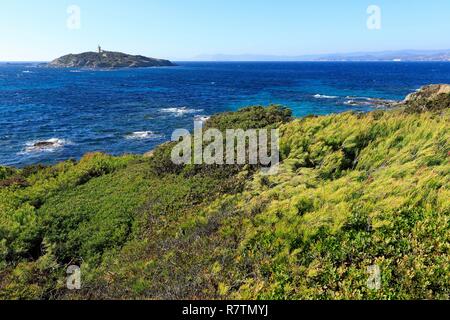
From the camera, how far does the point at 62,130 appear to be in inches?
1684

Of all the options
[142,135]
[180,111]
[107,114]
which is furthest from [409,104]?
[107,114]

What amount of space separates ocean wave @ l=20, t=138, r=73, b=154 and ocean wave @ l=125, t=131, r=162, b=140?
20.9ft

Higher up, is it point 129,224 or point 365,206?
point 365,206

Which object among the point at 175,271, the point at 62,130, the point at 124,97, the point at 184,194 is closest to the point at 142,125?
the point at 62,130

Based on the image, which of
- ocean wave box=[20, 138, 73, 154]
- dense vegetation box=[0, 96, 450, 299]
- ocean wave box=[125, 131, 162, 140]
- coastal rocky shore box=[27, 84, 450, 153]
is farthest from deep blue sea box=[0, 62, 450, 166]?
dense vegetation box=[0, 96, 450, 299]

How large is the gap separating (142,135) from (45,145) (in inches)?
393

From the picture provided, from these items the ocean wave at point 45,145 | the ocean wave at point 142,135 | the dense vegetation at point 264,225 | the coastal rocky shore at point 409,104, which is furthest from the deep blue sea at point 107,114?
the dense vegetation at point 264,225

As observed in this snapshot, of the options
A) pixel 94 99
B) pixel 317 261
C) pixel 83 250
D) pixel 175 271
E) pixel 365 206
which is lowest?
pixel 83 250

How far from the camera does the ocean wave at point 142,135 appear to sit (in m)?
38.3

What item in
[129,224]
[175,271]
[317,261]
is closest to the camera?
[317,261]

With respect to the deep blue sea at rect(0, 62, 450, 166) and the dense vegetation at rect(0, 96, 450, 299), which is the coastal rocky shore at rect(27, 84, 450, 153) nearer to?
the deep blue sea at rect(0, 62, 450, 166)
